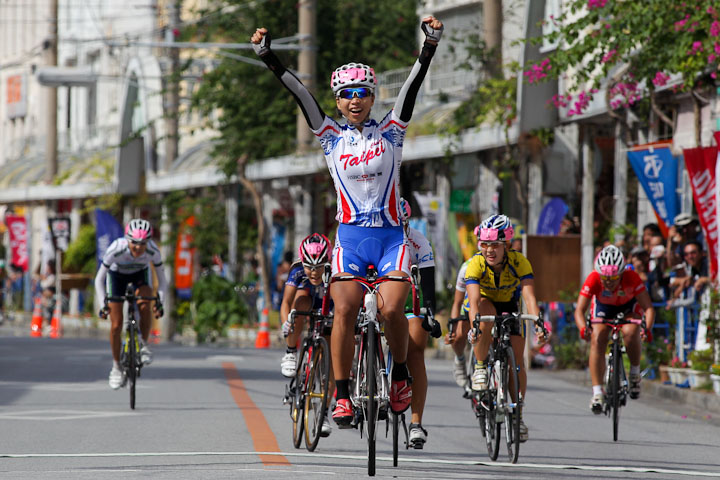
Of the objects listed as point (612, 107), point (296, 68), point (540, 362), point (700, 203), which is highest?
point (296, 68)

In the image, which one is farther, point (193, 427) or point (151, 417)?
point (151, 417)

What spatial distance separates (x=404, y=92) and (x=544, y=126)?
57.8 ft

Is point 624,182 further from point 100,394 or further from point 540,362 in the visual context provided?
point 100,394

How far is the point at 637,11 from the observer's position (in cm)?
2023

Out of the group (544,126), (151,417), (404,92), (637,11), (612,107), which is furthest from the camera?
(544,126)

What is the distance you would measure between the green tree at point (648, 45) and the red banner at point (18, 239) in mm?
36585

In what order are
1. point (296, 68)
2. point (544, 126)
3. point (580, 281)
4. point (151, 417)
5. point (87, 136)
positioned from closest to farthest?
point (151, 417) < point (580, 281) < point (544, 126) < point (296, 68) < point (87, 136)

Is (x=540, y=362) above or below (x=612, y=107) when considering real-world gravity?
below

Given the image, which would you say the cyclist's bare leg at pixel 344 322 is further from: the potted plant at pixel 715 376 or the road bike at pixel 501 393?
the potted plant at pixel 715 376

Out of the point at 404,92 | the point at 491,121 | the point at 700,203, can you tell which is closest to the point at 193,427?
the point at 404,92

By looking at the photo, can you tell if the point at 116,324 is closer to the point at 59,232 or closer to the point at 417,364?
the point at 417,364

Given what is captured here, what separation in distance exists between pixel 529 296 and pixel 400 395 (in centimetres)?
242

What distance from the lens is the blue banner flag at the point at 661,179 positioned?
70.7ft

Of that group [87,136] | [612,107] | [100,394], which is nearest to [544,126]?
[612,107]
